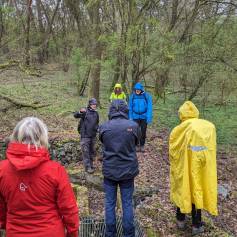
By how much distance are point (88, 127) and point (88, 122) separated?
0.13m

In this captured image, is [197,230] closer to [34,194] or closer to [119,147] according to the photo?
[119,147]

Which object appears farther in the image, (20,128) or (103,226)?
(103,226)

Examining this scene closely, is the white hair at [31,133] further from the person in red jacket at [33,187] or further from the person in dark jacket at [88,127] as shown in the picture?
the person in dark jacket at [88,127]

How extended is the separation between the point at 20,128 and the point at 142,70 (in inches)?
325

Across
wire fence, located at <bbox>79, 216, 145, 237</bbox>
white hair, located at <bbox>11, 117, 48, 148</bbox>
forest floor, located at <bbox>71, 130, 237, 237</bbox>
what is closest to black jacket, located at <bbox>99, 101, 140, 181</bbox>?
wire fence, located at <bbox>79, 216, 145, 237</bbox>

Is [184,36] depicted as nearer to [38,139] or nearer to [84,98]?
[84,98]

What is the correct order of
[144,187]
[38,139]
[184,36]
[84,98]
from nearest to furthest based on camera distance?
[38,139]
[144,187]
[184,36]
[84,98]

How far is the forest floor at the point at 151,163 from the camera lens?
6.27 m

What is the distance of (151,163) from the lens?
9.66 meters

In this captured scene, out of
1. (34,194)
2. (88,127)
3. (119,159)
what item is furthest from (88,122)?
(34,194)

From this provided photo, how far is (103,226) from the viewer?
584cm

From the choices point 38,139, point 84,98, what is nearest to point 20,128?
point 38,139

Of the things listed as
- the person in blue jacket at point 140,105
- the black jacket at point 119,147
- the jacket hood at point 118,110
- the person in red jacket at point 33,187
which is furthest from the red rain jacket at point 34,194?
the person in blue jacket at point 140,105

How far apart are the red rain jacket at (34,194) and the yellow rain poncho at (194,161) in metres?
2.59
